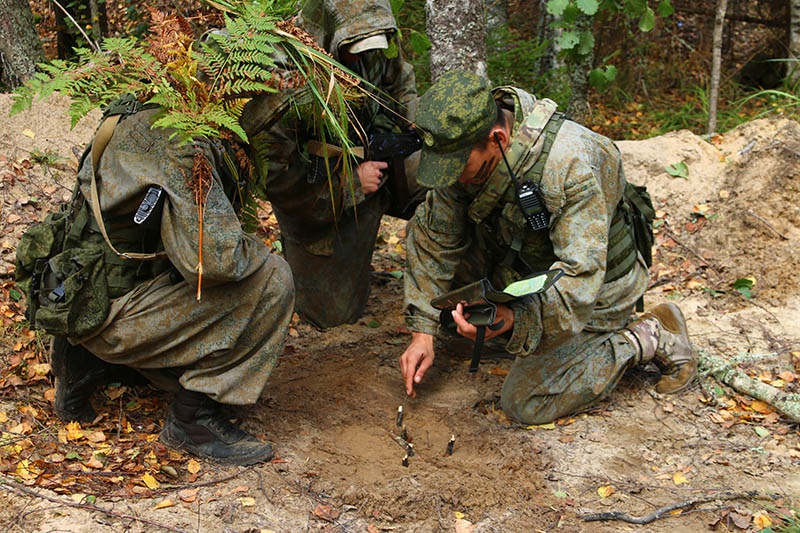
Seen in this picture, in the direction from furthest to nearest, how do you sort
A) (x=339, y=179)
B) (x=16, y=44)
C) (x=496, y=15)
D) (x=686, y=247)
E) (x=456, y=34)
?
(x=496, y=15) → (x=16, y=44) → (x=686, y=247) → (x=456, y=34) → (x=339, y=179)

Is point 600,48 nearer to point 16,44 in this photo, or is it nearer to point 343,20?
point 343,20

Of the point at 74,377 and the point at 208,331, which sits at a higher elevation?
the point at 208,331

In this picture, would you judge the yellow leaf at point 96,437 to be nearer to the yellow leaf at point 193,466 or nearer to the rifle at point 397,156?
the yellow leaf at point 193,466

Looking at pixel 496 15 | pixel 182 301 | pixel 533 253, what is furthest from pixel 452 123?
pixel 496 15

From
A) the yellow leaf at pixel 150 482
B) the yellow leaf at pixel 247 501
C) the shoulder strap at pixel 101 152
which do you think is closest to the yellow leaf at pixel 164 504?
the yellow leaf at pixel 150 482

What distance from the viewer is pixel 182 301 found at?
10.6 feet

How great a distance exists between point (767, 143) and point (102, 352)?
5.11 m

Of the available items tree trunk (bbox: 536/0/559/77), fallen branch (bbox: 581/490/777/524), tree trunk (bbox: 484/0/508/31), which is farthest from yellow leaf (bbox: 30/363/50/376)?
tree trunk (bbox: 484/0/508/31)

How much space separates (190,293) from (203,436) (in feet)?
2.16

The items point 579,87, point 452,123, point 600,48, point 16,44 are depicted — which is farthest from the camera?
point 600,48

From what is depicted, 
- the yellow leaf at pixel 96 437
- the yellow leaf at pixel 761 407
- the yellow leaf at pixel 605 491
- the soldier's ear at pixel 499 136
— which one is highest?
the soldier's ear at pixel 499 136

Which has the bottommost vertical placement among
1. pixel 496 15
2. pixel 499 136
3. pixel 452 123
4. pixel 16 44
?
pixel 496 15

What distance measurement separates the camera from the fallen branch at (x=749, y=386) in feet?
12.6

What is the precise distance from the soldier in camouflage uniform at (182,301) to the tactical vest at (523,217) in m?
1.04
